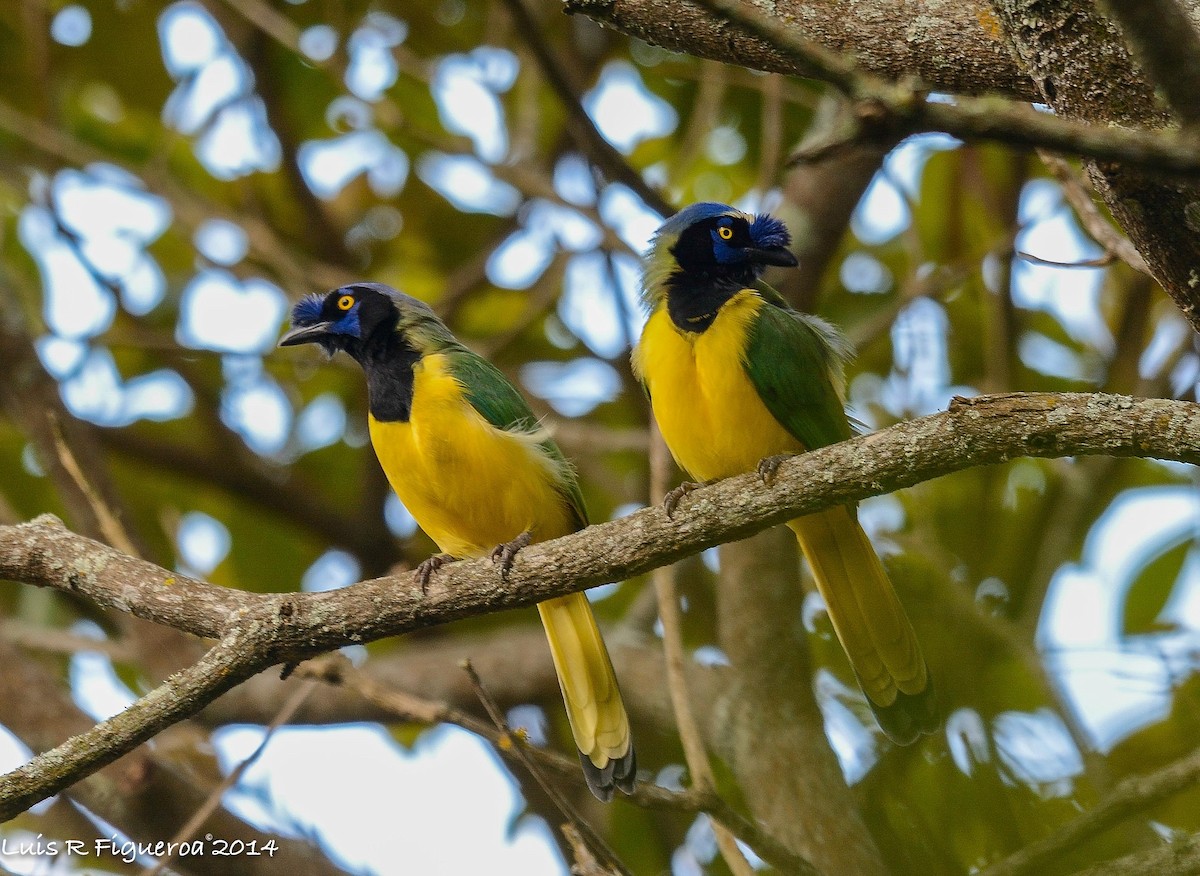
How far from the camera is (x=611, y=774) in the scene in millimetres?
4234

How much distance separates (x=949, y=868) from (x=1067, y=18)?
1.88m

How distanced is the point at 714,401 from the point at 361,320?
1.52 metres

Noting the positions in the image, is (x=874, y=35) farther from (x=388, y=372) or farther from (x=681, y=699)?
(x=388, y=372)

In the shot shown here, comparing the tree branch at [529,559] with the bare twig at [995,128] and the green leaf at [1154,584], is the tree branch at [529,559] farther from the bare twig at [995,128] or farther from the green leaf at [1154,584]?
the green leaf at [1154,584]

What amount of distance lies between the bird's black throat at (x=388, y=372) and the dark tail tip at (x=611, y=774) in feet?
4.34

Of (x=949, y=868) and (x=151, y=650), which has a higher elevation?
(x=151, y=650)

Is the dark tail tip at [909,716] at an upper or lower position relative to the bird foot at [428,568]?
lower

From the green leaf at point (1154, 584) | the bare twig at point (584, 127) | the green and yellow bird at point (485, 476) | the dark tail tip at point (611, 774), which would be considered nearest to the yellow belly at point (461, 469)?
A: the green and yellow bird at point (485, 476)

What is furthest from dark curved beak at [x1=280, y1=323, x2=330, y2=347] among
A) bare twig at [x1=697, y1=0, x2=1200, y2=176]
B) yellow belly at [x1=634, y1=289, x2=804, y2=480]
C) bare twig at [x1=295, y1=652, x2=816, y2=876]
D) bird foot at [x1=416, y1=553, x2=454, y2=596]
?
bare twig at [x1=697, y1=0, x2=1200, y2=176]

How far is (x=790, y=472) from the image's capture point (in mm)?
2820

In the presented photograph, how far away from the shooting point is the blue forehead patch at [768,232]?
461 centimetres

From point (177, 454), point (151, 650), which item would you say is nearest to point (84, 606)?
point (177, 454)

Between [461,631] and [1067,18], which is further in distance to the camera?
[461,631]

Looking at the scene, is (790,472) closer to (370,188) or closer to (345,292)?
(345,292)
